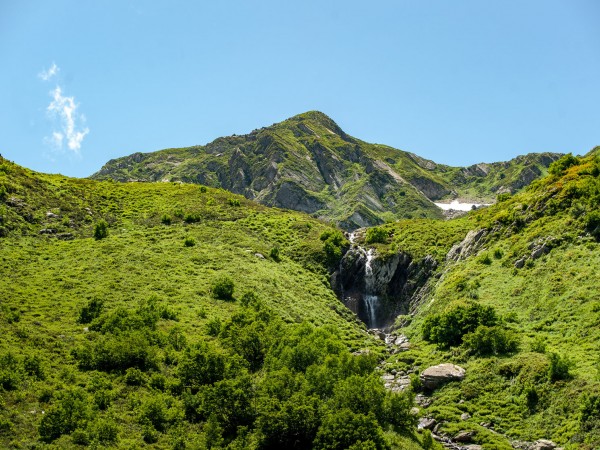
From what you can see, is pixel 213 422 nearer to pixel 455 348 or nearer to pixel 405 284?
pixel 455 348

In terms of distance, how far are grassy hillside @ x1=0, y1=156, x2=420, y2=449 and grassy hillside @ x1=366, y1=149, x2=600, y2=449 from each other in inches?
336

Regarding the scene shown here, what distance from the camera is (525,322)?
51.8 metres

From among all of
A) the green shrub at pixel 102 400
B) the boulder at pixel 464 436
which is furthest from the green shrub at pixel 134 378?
the boulder at pixel 464 436

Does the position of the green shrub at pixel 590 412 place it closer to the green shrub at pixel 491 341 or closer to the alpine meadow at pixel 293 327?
the alpine meadow at pixel 293 327

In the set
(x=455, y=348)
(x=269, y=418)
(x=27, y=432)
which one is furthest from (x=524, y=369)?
(x=27, y=432)

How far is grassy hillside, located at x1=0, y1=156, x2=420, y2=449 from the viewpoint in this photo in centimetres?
3222

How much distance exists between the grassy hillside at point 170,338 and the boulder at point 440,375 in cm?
750

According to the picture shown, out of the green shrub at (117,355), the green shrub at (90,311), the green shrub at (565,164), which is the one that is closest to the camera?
the green shrub at (117,355)

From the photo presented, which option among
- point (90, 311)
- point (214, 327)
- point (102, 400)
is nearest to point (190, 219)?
point (214, 327)

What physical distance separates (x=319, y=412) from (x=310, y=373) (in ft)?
15.7

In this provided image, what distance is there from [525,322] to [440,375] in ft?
38.4

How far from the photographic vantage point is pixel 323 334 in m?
50.1

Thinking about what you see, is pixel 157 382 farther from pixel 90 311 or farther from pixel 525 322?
pixel 525 322

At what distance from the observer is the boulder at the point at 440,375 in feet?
154
